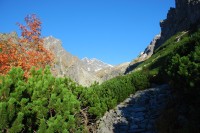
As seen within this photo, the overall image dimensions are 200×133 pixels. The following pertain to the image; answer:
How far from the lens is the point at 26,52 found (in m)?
22.6

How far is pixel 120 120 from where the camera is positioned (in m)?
17.3

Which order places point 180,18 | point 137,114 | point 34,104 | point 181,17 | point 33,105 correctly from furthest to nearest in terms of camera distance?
point 180,18 → point 181,17 → point 137,114 → point 34,104 → point 33,105

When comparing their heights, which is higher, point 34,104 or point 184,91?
point 34,104

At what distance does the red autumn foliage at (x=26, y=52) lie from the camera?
21.4 m

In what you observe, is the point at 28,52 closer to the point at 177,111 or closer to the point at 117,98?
the point at 117,98

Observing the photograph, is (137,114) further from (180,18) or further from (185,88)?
(180,18)

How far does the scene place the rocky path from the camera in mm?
15988

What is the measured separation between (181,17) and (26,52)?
92.8 meters

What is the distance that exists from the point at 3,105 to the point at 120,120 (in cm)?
1047

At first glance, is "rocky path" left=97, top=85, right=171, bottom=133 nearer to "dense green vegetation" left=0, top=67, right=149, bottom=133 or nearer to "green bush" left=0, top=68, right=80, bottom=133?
"dense green vegetation" left=0, top=67, right=149, bottom=133

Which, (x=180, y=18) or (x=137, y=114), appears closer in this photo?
(x=137, y=114)

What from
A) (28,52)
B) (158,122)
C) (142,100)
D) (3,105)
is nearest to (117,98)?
(142,100)

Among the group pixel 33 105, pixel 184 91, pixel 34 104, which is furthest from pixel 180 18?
pixel 33 105

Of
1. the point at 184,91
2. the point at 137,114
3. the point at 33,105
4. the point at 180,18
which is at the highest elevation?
the point at 180,18
